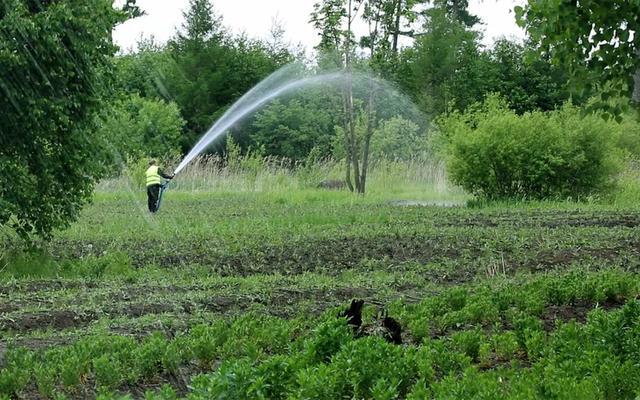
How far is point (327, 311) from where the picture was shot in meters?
7.26

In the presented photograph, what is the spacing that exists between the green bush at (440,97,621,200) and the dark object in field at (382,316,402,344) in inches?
695

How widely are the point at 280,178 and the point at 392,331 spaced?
24870 millimetres

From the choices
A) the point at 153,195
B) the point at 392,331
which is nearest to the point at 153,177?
the point at 153,195

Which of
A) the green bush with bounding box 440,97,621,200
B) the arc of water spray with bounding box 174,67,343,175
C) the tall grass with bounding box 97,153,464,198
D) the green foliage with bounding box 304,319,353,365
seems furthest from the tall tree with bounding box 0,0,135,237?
the tall grass with bounding box 97,153,464,198

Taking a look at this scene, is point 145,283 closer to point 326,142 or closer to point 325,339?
point 325,339

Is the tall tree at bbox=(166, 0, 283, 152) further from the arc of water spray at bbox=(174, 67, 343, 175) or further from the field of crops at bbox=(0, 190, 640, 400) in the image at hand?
the field of crops at bbox=(0, 190, 640, 400)

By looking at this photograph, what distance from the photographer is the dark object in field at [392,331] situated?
637cm

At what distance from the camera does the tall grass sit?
30.6m

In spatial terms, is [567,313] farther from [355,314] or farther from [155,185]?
[155,185]

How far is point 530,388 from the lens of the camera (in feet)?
15.2

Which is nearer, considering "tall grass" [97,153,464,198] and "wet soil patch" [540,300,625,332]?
"wet soil patch" [540,300,625,332]

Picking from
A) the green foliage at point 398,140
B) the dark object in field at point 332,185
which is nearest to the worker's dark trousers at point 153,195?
the dark object in field at point 332,185

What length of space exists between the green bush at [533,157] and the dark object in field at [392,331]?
17.7 metres

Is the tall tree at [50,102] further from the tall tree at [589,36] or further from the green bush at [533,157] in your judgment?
the green bush at [533,157]
